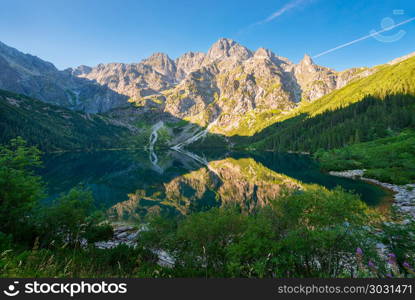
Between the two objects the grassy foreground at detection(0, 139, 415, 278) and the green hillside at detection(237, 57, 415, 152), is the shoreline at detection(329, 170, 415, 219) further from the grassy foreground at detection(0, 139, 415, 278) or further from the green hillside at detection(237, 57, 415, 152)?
the green hillside at detection(237, 57, 415, 152)

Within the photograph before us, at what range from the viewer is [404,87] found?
16912cm

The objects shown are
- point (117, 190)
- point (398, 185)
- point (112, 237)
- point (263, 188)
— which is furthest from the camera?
point (117, 190)

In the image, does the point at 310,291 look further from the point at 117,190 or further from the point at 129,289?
the point at 117,190

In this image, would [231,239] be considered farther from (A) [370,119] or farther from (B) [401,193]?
(A) [370,119]

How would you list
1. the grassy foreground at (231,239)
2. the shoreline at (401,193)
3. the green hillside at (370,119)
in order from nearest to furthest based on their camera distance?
the grassy foreground at (231,239), the shoreline at (401,193), the green hillside at (370,119)

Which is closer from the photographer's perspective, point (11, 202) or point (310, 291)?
point (310, 291)

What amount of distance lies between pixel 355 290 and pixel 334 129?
613 ft

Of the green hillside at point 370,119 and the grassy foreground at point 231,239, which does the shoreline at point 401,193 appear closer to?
the grassy foreground at point 231,239

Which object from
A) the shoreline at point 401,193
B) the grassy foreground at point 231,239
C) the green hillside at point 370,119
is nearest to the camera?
the grassy foreground at point 231,239

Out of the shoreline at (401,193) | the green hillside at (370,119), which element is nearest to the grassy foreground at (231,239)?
the shoreline at (401,193)

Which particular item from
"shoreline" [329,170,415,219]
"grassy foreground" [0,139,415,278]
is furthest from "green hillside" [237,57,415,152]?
"grassy foreground" [0,139,415,278]

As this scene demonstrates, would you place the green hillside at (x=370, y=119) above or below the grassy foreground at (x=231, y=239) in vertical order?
above

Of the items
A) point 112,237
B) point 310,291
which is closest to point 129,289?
point 310,291

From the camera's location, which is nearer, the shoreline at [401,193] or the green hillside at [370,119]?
the shoreline at [401,193]
